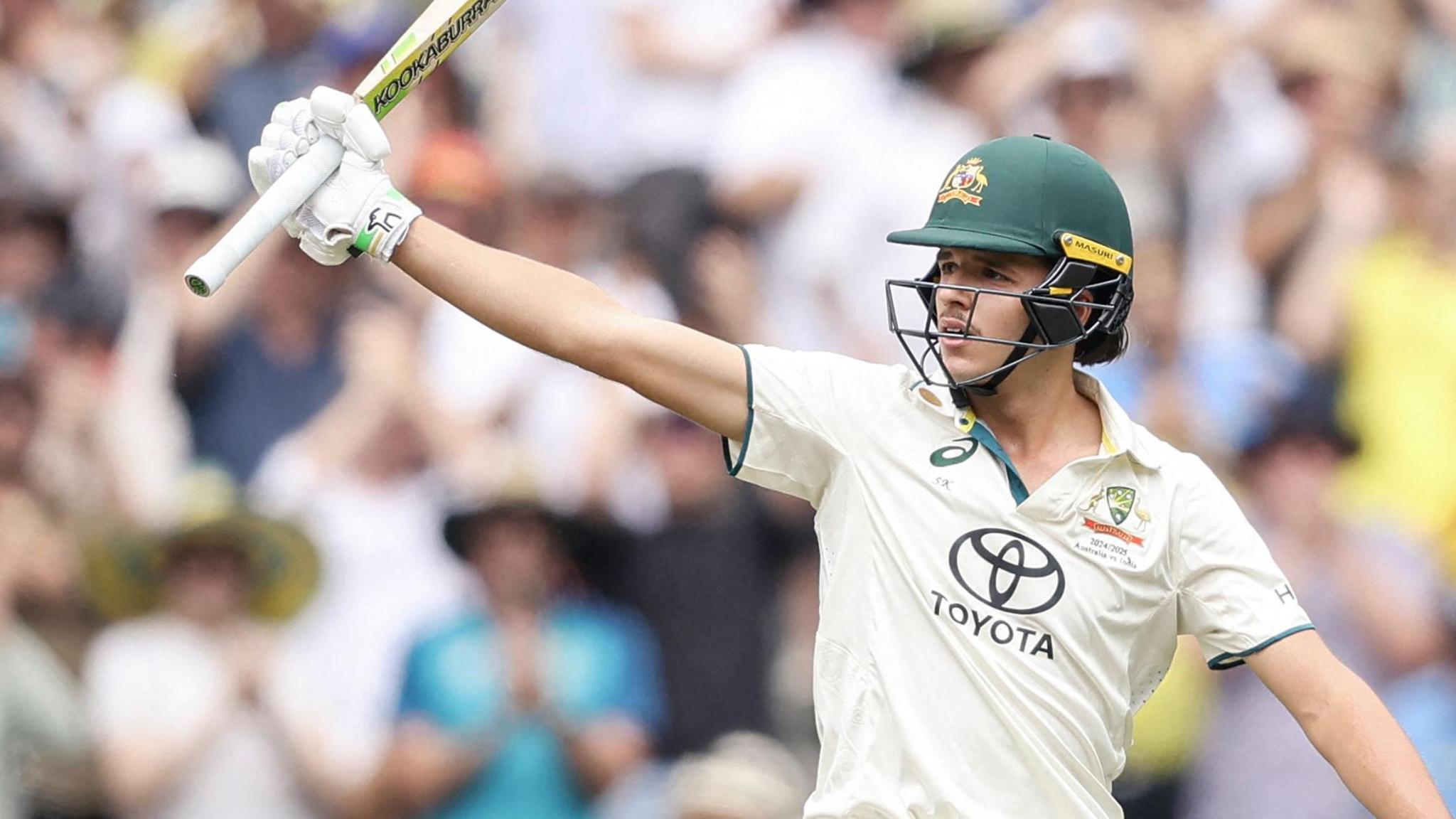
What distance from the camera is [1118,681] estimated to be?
4.27 m

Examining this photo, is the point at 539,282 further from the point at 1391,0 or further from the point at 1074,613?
the point at 1391,0

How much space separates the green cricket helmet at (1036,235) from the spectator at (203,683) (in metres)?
4.30

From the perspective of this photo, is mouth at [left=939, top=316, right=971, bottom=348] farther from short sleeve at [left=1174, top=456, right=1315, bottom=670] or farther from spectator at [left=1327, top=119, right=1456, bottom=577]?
spectator at [left=1327, top=119, right=1456, bottom=577]

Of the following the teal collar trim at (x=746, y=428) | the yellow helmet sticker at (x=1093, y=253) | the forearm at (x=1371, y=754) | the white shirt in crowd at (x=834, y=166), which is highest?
the white shirt in crowd at (x=834, y=166)

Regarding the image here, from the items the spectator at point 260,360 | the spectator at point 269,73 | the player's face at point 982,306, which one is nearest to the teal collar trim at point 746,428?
the player's face at point 982,306

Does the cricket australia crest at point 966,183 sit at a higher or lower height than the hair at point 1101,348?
higher

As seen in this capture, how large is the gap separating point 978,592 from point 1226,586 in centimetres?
59

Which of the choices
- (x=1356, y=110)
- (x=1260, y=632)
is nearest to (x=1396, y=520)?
(x=1356, y=110)

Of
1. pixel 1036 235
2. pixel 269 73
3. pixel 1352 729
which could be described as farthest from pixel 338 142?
pixel 269 73

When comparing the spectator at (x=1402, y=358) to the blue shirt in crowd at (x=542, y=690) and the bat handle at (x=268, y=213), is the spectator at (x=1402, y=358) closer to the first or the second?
the blue shirt in crowd at (x=542, y=690)

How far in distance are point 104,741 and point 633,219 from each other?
10.6 feet

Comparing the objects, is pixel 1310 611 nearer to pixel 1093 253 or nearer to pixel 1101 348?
pixel 1101 348

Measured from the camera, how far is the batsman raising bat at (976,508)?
4.11 metres

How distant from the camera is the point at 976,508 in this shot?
13.8 feet
